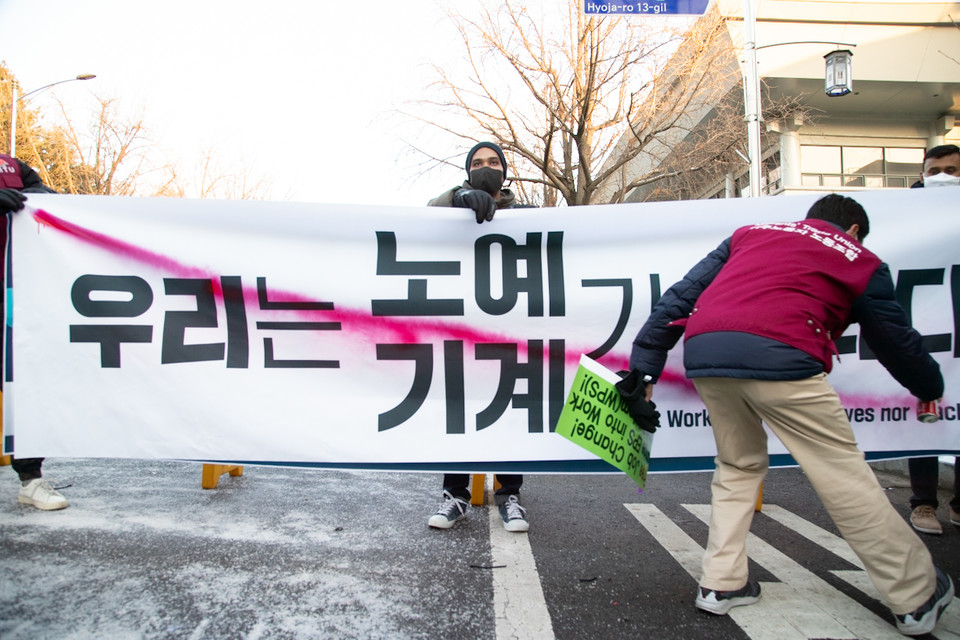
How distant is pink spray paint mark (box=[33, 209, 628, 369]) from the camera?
10.3ft

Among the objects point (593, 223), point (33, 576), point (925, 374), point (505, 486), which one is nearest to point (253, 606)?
point (33, 576)

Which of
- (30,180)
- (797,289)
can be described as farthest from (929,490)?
(30,180)

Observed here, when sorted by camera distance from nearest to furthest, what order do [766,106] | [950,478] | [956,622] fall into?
[956,622] → [950,478] → [766,106]

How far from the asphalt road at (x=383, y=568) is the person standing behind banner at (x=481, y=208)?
8 centimetres

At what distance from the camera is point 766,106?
17.5 metres

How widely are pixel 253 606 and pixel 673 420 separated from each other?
6.61 feet

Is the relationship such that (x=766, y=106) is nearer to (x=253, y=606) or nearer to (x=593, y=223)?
(x=593, y=223)

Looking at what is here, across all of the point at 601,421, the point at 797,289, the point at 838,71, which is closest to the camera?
the point at 797,289

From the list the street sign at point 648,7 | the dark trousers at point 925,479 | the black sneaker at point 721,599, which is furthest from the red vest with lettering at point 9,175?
the street sign at point 648,7

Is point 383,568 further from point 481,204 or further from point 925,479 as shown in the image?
point 925,479

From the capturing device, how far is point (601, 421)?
2.74 metres

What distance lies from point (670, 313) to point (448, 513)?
5.14ft

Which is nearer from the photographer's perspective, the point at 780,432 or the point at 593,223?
the point at 780,432

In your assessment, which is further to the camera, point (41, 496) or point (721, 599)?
point (41, 496)
